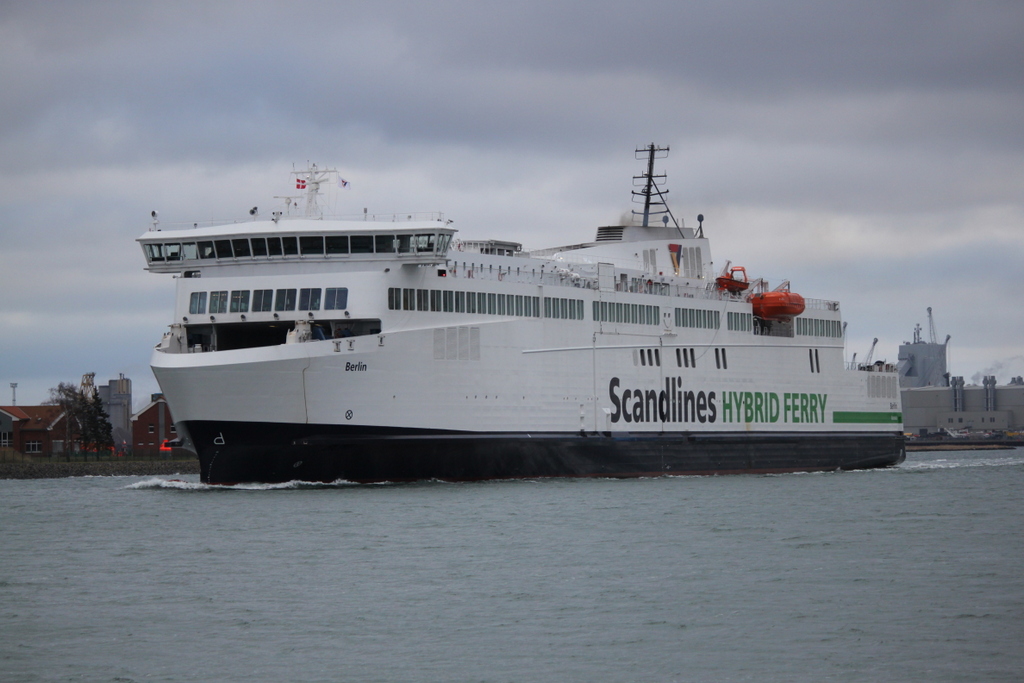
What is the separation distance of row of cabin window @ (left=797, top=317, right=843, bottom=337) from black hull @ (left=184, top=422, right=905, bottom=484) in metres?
6.50

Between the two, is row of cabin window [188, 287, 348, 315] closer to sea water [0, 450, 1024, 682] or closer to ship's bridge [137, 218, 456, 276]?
ship's bridge [137, 218, 456, 276]

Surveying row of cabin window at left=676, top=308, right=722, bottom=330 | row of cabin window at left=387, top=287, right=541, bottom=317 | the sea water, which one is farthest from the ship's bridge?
row of cabin window at left=676, top=308, right=722, bottom=330

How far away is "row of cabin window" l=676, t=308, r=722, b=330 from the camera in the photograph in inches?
1871

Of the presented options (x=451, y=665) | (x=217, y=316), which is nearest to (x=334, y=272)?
(x=217, y=316)

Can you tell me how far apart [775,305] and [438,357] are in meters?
18.5

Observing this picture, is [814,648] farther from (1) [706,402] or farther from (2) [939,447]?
(2) [939,447]

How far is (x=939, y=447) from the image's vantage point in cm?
12188

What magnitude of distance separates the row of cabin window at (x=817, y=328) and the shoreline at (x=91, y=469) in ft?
91.9

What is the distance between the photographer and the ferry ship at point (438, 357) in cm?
3553

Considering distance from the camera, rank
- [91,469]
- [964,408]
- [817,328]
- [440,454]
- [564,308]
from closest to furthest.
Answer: [440,454], [564,308], [817,328], [91,469], [964,408]

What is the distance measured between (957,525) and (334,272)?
18.3 meters

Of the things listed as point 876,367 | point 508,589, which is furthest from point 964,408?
point 508,589

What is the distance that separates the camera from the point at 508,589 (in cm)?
2119

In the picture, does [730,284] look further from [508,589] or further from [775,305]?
[508,589]
